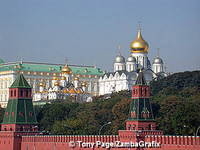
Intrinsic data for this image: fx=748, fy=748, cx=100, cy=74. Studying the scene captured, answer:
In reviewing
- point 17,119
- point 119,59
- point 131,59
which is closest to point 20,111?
point 17,119

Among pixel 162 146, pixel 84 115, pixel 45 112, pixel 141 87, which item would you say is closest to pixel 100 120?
pixel 84 115

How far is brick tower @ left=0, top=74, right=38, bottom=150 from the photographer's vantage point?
89625mm

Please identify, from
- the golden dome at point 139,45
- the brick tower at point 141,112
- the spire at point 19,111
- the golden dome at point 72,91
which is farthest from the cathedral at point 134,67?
the brick tower at point 141,112

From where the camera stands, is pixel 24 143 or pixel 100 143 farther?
pixel 24 143

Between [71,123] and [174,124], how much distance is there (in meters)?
17.5

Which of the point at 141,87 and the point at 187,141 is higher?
the point at 141,87

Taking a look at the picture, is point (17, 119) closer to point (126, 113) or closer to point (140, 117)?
point (140, 117)

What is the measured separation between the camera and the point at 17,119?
8950cm

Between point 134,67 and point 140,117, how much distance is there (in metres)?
117

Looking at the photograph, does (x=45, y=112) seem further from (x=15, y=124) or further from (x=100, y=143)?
(x=100, y=143)

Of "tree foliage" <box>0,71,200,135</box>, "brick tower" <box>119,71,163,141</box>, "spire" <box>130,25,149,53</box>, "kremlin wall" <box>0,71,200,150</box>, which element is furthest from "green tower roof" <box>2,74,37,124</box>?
"spire" <box>130,25,149,53</box>

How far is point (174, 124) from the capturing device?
282 feet

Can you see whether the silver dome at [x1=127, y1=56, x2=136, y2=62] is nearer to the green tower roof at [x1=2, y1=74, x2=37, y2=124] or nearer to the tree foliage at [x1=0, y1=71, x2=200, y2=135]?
the tree foliage at [x1=0, y1=71, x2=200, y2=135]

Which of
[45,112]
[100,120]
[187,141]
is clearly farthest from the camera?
[45,112]
